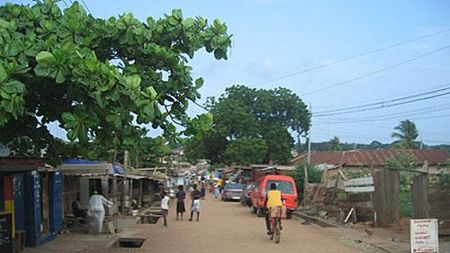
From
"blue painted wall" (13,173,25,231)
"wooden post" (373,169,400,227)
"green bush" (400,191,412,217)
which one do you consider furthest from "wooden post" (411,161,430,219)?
"blue painted wall" (13,173,25,231)

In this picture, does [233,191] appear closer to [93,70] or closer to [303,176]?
[303,176]

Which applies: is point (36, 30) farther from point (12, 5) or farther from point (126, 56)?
point (126, 56)

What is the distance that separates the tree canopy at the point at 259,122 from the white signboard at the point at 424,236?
142 feet

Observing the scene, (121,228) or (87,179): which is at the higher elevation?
(87,179)

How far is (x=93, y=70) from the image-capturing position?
7.29 meters

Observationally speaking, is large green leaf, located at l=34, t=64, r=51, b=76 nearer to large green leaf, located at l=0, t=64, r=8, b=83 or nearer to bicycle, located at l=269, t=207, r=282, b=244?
large green leaf, located at l=0, t=64, r=8, b=83

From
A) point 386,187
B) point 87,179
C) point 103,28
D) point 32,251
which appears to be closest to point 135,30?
point 103,28

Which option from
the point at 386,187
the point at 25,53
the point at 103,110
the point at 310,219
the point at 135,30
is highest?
the point at 135,30

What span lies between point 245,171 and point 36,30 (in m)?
52.0

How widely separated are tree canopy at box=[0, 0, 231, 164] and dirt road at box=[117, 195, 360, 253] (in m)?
6.46

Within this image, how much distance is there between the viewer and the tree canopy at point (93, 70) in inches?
289

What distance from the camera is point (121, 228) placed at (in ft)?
72.0

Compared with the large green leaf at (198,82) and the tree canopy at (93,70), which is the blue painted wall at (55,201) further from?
the large green leaf at (198,82)

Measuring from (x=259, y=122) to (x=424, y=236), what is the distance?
152ft
